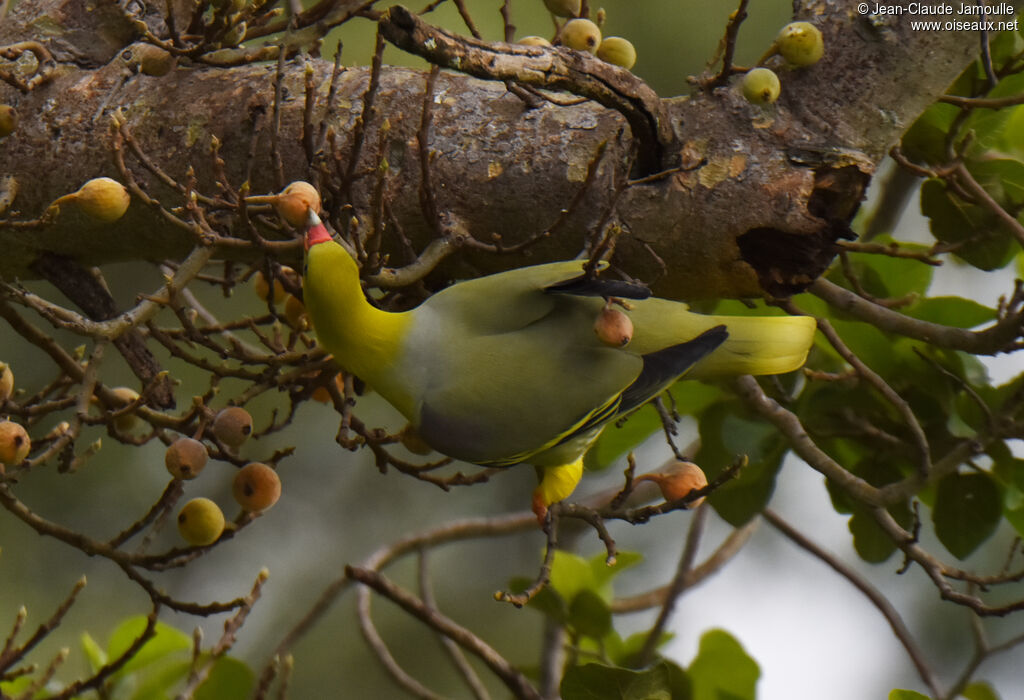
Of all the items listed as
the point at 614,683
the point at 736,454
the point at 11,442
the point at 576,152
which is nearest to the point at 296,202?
the point at 576,152

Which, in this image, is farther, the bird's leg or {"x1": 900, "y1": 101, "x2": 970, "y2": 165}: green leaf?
{"x1": 900, "y1": 101, "x2": 970, "y2": 165}: green leaf

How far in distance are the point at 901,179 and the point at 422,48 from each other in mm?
1726

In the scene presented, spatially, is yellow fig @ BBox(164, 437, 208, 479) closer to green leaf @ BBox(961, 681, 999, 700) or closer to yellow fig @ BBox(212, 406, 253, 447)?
yellow fig @ BBox(212, 406, 253, 447)

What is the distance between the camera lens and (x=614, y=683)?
5.45 feet

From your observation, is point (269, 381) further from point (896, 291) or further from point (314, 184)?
point (896, 291)

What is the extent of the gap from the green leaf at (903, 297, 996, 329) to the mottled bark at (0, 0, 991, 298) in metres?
0.53

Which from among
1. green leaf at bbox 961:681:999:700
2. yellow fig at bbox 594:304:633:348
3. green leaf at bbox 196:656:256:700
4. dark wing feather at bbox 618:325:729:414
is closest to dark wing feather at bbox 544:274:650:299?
yellow fig at bbox 594:304:633:348

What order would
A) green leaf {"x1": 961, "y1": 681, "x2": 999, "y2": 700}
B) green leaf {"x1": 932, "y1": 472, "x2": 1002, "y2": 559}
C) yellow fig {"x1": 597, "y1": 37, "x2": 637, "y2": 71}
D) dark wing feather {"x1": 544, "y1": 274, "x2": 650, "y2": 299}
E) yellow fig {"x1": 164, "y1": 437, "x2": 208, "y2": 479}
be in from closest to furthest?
1. dark wing feather {"x1": 544, "y1": 274, "x2": 650, "y2": 299}
2. yellow fig {"x1": 164, "y1": 437, "x2": 208, "y2": 479}
3. yellow fig {"x1": 597, "y1": 37, "x2": 637, "y2": 71}
4. green leaf {"x1": 932, "y1": 472, "x2": 1002, "y2": 559}
5. green leaf {"x1": 961, "y1": 681, "x2": 999, "y2": 700}

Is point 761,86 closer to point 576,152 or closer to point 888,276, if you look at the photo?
point 576,152

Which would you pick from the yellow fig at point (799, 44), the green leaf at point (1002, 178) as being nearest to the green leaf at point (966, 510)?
the green leaf at point (1002, 178)

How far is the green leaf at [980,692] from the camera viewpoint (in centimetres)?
253

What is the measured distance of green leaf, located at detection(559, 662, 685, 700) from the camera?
5.42 ft

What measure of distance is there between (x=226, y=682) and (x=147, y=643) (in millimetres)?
191

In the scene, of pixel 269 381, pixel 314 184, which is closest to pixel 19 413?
pixel 269 381
